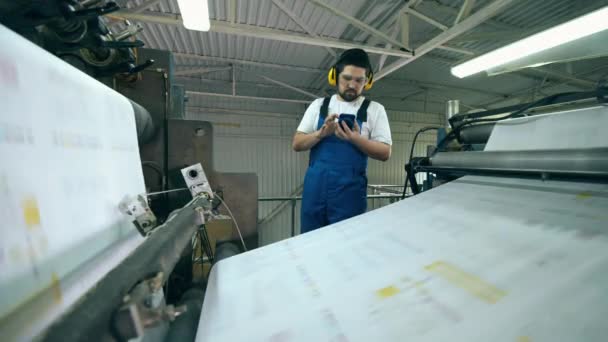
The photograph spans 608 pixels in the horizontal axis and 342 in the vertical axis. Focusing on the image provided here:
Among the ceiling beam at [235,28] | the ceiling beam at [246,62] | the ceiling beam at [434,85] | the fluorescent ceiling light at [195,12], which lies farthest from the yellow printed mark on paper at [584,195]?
the ceiling beam at [434,85]

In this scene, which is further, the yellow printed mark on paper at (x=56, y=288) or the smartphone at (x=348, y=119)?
the smartphone at (x=348, y=119)

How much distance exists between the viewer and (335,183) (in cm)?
110

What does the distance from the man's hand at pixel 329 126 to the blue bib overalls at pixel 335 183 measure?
6 centimetres

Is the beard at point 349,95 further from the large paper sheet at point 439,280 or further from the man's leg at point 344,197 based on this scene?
the large paper sheet at point 439,280

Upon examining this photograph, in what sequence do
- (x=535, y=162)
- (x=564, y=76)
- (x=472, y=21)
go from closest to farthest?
1. (x=535, y=162)
2. (x=472, y=21)
3. (x=564, y=76)

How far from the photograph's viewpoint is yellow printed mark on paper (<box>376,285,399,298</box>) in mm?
409

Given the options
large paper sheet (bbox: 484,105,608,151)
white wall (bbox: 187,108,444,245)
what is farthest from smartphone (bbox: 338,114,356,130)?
white wall (bbox: 187,108,444,245)

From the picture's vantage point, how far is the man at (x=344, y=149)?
3.60 feet

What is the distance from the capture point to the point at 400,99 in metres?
5.06

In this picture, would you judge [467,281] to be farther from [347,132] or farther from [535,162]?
[347,132]

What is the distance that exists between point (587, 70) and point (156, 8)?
5.38 meters

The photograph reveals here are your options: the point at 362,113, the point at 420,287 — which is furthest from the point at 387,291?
the point at 362,113

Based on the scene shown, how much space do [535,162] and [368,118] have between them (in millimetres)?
600

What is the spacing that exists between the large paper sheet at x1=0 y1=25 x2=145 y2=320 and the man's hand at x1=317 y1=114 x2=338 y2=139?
71 cm
